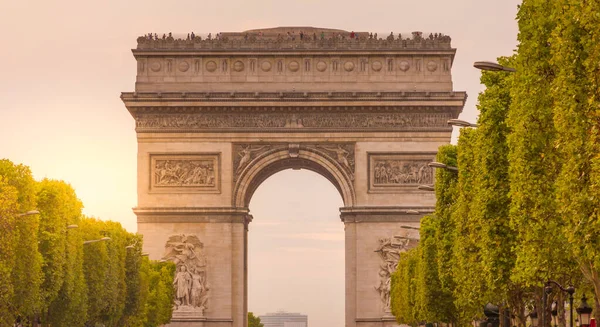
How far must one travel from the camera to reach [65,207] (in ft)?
172

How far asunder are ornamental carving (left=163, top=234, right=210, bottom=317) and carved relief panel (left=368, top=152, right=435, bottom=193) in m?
9.42

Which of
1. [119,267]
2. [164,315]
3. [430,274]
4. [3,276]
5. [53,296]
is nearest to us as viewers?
[3,276]

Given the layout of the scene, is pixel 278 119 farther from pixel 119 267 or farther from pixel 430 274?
pixel 430 274

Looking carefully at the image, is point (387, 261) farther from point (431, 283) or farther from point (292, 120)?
point (431, 283)

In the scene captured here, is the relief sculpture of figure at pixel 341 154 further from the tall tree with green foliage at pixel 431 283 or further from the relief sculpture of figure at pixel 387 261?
the tall tree with green foliage at pixel 431 283

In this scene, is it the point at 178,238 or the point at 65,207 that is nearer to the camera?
the point at 65,207

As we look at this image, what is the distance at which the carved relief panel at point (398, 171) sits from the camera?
7250 cm

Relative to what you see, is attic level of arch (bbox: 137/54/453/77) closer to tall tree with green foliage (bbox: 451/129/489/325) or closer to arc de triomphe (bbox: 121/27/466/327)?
arc de triomphe (bbox: 121/27/466/327)

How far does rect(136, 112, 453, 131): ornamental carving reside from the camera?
72312 millimetres

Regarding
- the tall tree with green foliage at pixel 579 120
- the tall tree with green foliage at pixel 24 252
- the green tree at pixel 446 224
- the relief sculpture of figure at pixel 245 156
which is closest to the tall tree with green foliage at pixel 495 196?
the tall tree with green foliage at pixel 579 120

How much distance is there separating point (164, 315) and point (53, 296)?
19.2m

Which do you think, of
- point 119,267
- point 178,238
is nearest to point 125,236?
point 119,267

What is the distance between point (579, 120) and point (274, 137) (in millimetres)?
47535

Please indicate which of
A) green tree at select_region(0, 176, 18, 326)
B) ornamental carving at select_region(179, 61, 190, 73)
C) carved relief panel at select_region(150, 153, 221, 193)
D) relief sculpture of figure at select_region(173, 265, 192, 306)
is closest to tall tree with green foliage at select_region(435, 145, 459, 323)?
green tree at select_region(0, 176, 18, 326)
